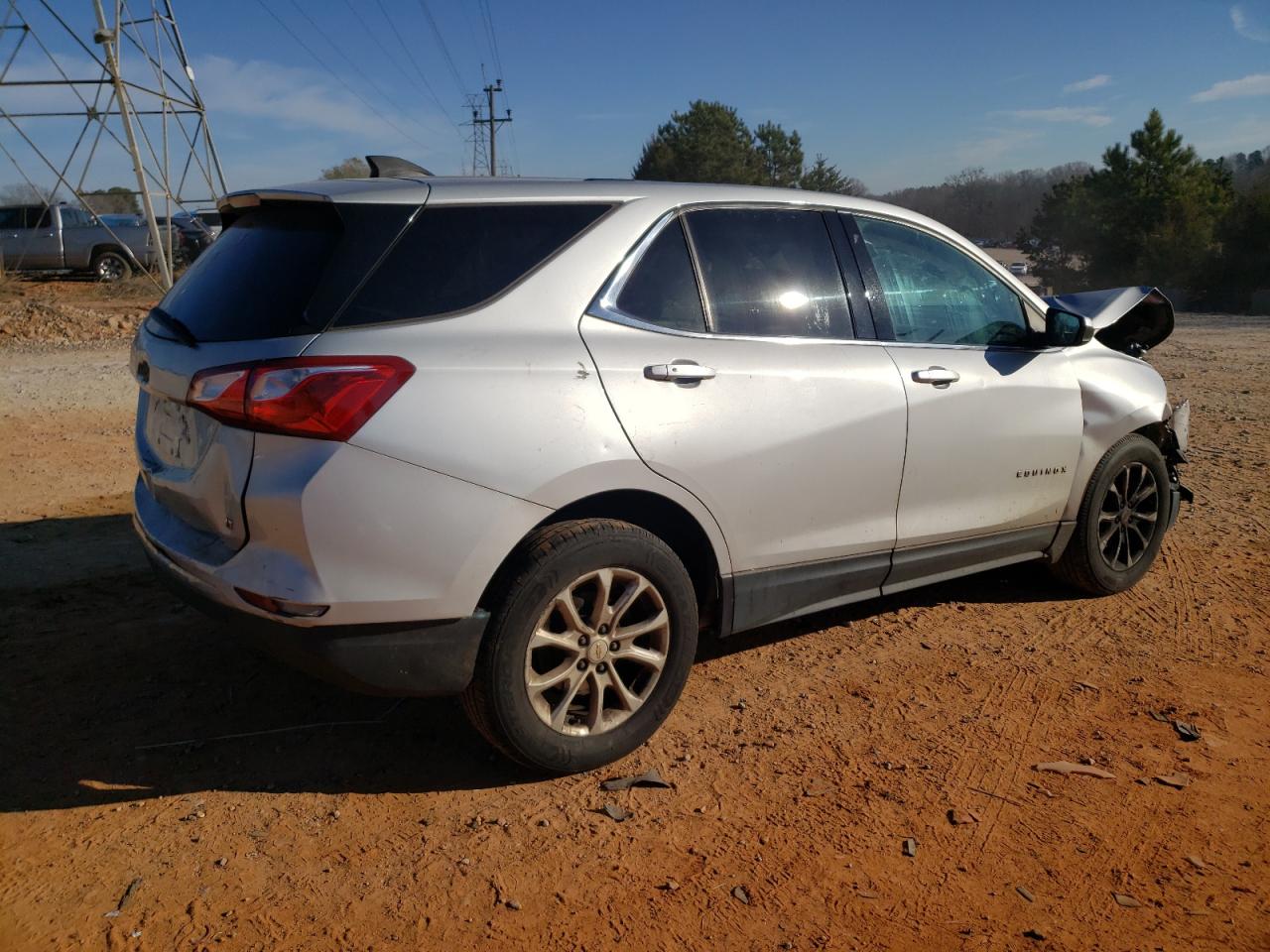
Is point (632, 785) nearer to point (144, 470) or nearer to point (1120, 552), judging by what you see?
point (144, 470)

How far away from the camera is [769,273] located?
374 cm

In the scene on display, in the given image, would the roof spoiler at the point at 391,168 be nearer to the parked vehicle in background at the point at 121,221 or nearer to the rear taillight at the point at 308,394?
the rear taillight at the point at 308,394

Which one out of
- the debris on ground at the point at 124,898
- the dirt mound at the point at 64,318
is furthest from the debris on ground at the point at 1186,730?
the dirt mound at the point at 64,318

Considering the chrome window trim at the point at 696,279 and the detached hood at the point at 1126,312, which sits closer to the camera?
the chrome window trim at the point at 696,279

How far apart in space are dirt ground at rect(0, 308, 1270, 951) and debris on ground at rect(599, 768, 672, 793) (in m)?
0.04

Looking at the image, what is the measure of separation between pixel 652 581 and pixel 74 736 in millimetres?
2053

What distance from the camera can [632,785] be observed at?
3234mm

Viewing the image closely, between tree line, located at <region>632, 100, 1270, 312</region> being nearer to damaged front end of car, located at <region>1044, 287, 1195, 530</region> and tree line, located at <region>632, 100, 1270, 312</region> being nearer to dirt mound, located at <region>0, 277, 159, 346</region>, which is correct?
dirt mound, located at <region>0, 277, 159, 346</region>

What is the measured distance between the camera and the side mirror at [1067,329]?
440cm

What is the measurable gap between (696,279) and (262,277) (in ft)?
4.69

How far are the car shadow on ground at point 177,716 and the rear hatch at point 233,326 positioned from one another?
75cm

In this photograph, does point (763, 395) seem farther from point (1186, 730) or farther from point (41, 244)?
point (41, 244)

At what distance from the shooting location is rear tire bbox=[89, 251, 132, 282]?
24375 mm

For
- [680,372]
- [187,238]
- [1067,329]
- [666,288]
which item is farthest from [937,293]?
[187,238]
